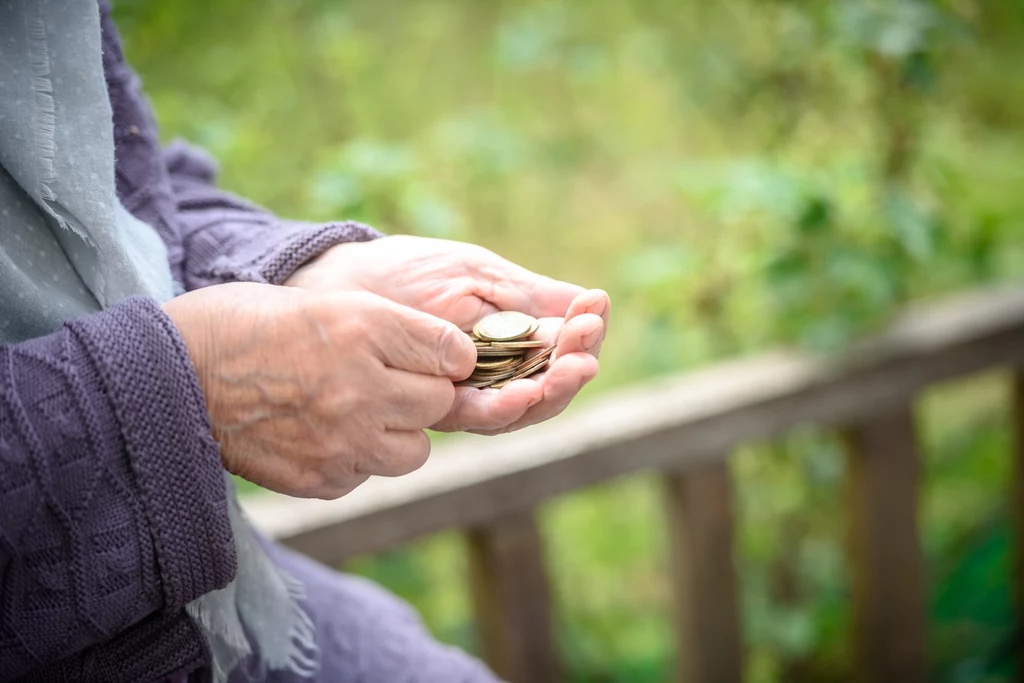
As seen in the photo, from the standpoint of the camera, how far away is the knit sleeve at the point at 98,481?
30.9 inches

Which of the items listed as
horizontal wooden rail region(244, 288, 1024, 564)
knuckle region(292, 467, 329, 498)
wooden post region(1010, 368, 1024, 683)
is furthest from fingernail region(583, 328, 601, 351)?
wooden post region(1010, 368, 1024, 683)

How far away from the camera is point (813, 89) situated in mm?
2482

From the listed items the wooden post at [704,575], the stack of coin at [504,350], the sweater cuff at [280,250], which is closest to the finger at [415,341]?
the stack of coin at [504,350]

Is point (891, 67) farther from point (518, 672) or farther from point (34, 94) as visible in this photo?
point (34, 94)

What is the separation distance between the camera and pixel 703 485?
187 cm

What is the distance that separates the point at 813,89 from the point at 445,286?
181cm

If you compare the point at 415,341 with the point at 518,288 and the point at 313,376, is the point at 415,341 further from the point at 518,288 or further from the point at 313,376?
the point at 518,288

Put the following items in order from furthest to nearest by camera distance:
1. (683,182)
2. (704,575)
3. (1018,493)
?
(1018,493)
(683,182)
(704,575)

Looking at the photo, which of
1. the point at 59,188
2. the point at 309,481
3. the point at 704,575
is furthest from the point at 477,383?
the point at 704,575

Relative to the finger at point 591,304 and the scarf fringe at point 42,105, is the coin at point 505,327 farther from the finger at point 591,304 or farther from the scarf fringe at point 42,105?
the scarf fringe at point 42,105

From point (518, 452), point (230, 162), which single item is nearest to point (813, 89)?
point (518, 452)

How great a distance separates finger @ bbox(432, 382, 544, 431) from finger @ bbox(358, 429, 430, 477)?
0.06m

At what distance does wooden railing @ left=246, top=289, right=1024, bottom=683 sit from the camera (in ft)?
5.51

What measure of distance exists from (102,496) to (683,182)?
1561 mm
